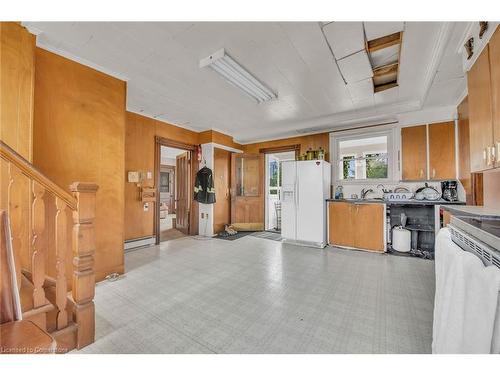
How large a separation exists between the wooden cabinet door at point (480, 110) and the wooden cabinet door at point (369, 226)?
183 centimetres

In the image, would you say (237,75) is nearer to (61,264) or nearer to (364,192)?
(61,264)

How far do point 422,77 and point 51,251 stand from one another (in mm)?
4991

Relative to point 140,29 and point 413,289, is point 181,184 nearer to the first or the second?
point 140,29

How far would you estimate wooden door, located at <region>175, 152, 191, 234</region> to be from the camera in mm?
5133

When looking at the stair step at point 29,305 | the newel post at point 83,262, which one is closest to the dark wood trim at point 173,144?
the newel post at point 83,262

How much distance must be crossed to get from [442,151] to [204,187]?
469 cm

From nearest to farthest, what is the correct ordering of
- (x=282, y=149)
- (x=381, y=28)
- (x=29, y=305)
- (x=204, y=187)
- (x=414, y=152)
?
(x=29, y=305) → (x=381, y=28) → (x=414, y=152) → (x=204, y=187) → (x=282, y=149)

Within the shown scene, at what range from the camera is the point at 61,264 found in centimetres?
149

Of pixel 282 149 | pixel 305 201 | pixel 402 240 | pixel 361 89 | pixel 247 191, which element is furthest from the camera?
pixel 247 191

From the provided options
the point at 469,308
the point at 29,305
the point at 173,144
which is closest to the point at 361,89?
the point at 469,308

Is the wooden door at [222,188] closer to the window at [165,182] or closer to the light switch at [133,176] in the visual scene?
the light switch at [133,176]

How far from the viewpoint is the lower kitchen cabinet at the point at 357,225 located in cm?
362

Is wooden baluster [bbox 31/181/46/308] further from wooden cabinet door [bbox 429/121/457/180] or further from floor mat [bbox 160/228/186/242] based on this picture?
wooden cabinet door [bbox 429/121/457/180]

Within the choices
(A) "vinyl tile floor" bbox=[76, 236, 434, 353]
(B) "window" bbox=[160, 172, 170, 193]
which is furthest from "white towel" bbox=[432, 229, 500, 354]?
(B) "window" bbox=[160, 172, 170, 193]
